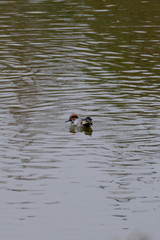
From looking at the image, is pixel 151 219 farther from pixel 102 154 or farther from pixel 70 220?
pixel 102 154

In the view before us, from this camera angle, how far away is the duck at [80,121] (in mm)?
12258

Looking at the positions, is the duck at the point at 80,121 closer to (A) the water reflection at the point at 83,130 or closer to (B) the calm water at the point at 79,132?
(A) the water reflection at the point at 83,130

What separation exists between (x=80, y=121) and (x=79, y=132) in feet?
1.05

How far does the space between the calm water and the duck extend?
0.20m

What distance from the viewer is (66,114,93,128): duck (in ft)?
40.2

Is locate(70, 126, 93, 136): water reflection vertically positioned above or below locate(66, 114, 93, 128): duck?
below

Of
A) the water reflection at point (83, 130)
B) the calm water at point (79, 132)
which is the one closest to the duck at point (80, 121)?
the water reflection at point (83, 130)

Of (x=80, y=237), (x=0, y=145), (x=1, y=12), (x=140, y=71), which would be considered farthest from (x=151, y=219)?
(x=1, y=12)

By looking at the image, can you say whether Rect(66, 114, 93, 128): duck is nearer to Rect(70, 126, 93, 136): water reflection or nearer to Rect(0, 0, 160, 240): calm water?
Rect(70, 126, 93, 136): water reflection

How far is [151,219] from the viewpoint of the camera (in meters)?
8.31

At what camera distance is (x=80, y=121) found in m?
12.5

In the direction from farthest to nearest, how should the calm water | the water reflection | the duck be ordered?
the water reflection
the duck
the calm water

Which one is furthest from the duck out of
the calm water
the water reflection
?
the calm water

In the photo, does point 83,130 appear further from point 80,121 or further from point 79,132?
point 80,121
